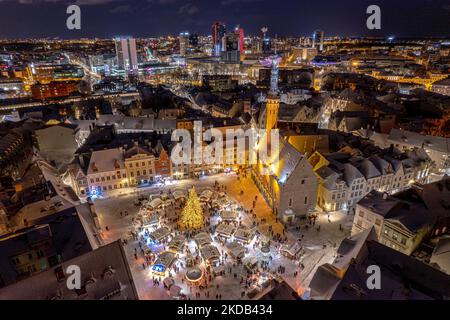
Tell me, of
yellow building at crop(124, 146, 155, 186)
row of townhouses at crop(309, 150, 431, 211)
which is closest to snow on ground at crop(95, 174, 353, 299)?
yellow building at crop(124, 146, 155, 186)

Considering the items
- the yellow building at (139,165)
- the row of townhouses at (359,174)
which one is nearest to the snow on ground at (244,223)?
the yellow building at (139,165)

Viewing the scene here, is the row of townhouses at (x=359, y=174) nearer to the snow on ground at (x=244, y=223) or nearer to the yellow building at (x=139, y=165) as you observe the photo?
the snow on ground at (x=244, y=223)

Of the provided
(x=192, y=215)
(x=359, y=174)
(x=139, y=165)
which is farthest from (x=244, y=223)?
(x=139, y=165)

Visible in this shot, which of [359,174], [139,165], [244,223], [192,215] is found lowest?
[244,223]

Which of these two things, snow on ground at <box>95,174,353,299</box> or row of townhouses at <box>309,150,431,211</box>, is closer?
snow on ground at <box>95,174,353,299</box>

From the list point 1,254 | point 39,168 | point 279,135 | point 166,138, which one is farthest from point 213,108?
point 1,254

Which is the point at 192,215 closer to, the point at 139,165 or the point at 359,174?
the point at 139,165

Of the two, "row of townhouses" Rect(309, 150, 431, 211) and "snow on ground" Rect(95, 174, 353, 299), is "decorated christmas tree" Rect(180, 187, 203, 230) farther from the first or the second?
"row of townhouses" Rect(309, 150, 431, 211)

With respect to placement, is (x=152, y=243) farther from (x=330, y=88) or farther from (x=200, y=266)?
(x=330, y=88)
